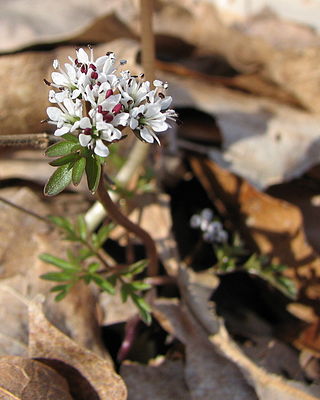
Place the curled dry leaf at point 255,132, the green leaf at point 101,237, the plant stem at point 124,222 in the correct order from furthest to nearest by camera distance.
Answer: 1. the curled dry leaf at point 255,132
2. the green leaf at point 101,237
3. the plant stem at point 124,222

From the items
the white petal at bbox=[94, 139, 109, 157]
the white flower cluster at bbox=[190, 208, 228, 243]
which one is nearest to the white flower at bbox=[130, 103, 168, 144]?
the white petal at bbox=[94, 139, 109, 157]

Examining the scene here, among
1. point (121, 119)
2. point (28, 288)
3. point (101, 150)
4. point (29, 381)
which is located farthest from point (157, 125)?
point (28, 288)

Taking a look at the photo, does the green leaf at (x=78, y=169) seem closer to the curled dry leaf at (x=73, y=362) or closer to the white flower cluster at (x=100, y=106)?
the white flower cluster at (x=100, y=106)

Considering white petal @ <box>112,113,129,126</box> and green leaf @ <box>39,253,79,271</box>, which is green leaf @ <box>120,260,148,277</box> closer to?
green leaf @ <box>39,253,79,271</box>

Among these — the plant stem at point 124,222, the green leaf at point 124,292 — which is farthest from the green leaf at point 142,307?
the plant stem at point 124,222

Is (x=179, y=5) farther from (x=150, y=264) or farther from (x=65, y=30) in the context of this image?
(x=150, y=264)
